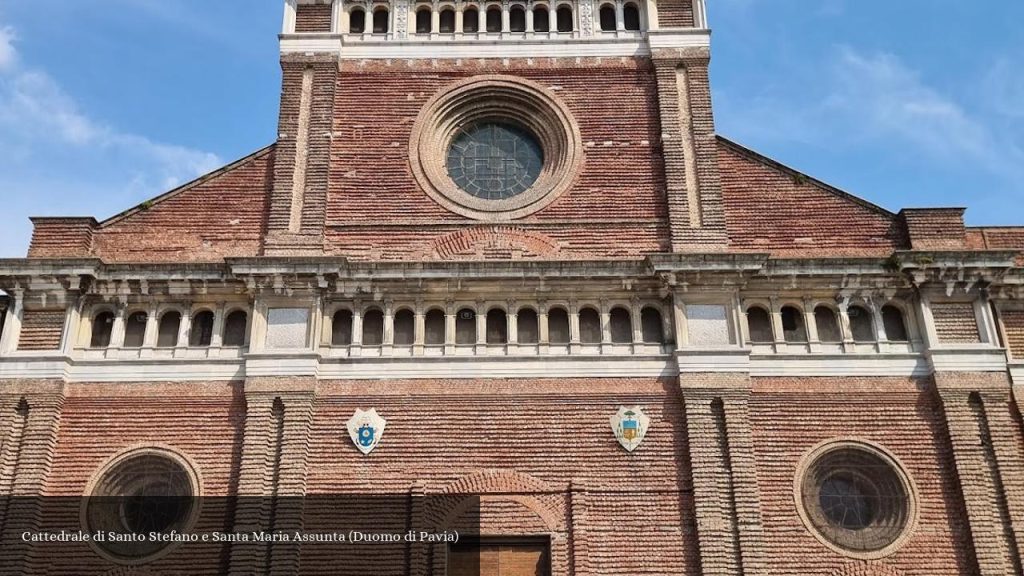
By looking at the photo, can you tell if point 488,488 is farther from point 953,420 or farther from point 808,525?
point 953,420

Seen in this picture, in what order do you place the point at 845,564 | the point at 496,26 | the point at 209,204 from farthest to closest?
the point at 496,26, the point at 209,204, the point at 845,564

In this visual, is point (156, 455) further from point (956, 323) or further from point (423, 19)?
point (956, 323)

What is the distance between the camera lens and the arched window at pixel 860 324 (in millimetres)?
18609

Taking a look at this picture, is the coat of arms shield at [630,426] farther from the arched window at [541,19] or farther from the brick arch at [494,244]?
the arched window at [541,19]

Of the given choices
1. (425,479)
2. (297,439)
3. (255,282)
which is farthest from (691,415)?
(255,282)

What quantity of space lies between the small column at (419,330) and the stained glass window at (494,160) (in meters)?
3.37

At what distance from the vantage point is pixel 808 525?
1680cm

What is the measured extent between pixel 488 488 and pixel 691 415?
13.4 feet

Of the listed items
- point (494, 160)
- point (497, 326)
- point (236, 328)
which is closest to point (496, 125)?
point (494, 160)

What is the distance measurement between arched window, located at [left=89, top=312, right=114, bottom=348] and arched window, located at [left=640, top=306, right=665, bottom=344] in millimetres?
10818

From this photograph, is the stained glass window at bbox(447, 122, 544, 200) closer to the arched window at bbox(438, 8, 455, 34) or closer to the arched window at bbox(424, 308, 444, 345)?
the arched window at bbox(438, 8, 455, 34)

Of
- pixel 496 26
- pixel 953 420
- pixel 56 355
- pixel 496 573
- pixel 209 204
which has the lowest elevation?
pixel 496 573

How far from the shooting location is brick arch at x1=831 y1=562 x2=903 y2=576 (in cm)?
1644

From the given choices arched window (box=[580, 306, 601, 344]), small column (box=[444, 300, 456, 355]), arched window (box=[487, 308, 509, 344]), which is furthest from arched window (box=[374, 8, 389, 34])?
arched window (box=[580, 306, 601, 344])
